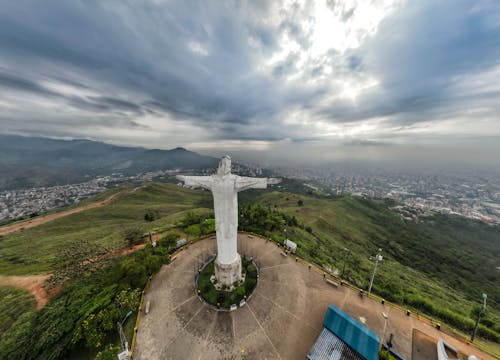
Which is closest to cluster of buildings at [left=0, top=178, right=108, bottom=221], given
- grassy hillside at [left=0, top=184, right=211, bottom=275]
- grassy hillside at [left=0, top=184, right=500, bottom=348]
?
grassy hillside at [left=0, top=184, right=500, bottom=348]

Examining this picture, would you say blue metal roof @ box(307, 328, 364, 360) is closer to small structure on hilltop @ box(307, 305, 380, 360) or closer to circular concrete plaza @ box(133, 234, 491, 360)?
small structure on hilltop @ box(307, 305, 380, 360)

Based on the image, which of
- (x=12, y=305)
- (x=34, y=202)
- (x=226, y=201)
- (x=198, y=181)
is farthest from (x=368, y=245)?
(x=34, y=202)

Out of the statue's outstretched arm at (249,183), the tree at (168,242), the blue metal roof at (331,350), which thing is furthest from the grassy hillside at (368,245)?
the statue's outstretched arm at (249,183)

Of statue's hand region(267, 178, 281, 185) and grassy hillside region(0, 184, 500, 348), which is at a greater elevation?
statue's hand region(267, 178, 281, 185)

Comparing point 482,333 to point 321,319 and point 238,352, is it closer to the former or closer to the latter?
point 321,319

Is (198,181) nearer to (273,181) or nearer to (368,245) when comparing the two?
(273,181)

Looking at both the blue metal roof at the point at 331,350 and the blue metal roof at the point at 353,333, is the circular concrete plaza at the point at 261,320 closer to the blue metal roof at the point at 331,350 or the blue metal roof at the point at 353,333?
the blue metal roof at the point at 331,350
